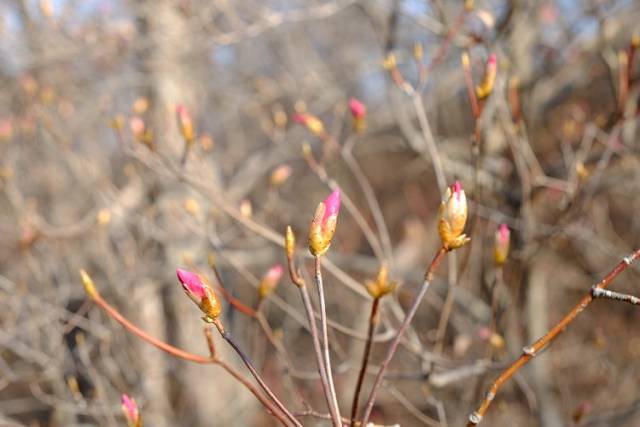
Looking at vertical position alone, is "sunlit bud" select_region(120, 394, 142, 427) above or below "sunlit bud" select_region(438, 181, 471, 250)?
below

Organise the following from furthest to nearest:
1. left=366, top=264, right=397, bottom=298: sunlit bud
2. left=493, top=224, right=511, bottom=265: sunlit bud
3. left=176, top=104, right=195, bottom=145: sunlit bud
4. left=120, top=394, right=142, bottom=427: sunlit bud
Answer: left=176, top=104, right=195, bottom=145: sunlit bud
left=493, top=224, right=511, bottom=265: sunlit bud
left=120, top=394, right=142, bottom=427: sunlit bud
left=366, top=264, right=397, bottom=298: sunlit bud

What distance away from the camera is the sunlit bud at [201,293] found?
1.18 metres

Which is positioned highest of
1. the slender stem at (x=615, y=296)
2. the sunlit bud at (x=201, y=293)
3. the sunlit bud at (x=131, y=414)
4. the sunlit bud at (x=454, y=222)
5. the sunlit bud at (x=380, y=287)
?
the slender stem at (x=615, y=296)

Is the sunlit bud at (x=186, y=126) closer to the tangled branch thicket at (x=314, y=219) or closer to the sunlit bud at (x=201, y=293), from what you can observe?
the tangled branch thicket at (x=314, y=219)

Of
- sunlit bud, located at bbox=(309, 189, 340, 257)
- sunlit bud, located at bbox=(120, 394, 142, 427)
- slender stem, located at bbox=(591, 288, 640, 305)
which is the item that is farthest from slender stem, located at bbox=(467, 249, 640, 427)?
sunlit bud, located at bbox=(120, 394, 142, 427)

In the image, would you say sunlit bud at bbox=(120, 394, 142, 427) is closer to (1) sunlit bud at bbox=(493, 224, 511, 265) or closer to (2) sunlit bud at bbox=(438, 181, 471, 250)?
(2) sunlit bud at bbox=(438, 181, 471, 250)

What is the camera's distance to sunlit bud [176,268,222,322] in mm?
1185

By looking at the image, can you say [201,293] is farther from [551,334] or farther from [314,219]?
[551,334]

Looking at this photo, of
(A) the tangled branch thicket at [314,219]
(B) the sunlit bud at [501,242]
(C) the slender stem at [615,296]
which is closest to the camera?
(C) the slender stem at [615,296]

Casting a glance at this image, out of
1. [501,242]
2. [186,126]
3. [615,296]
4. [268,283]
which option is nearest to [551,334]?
[615,296]

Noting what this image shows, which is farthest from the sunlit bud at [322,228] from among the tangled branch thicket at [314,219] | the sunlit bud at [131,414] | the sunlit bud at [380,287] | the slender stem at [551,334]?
the sunlit bud at [131,414]

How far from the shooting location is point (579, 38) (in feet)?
13.0

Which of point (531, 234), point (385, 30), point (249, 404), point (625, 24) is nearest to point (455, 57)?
point (625, 24)

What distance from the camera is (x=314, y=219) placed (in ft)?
3.81
